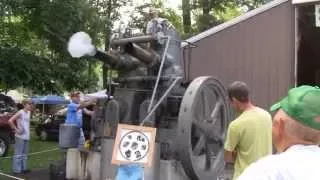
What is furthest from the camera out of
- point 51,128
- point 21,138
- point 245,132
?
point 51,128

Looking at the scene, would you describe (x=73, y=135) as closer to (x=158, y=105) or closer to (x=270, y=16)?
(x=158, y=105)

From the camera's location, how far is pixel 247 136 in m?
5.75

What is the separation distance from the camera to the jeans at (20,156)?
13.8 meters

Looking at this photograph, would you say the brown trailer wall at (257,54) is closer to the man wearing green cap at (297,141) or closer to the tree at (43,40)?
the tree at (43,40)

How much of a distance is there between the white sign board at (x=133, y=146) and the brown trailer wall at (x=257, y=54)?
21.8ft

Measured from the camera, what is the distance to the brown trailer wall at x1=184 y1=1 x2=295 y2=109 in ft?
44.5

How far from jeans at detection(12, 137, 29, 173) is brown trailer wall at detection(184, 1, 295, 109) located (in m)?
3.97

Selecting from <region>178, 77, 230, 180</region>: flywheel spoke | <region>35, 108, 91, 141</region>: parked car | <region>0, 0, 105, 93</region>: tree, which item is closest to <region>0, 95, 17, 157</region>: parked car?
<region>0, 0, 105, 93</region>: tree

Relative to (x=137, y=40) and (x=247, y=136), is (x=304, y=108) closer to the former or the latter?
(x=247, y=136)

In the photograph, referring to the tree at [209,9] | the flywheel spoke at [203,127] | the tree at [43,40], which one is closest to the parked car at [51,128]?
the tree at [43,40]

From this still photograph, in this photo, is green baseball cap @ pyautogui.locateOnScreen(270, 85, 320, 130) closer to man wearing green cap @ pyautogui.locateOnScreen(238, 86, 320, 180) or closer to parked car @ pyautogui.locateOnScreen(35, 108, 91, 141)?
man wearing green cap @ pyautogui.locateOnScreen(238, 86, 320, 180)

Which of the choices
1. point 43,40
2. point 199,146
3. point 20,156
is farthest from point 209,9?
point 199,146

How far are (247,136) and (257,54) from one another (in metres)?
8.33

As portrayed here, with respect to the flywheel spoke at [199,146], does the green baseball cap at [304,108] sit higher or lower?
higher
